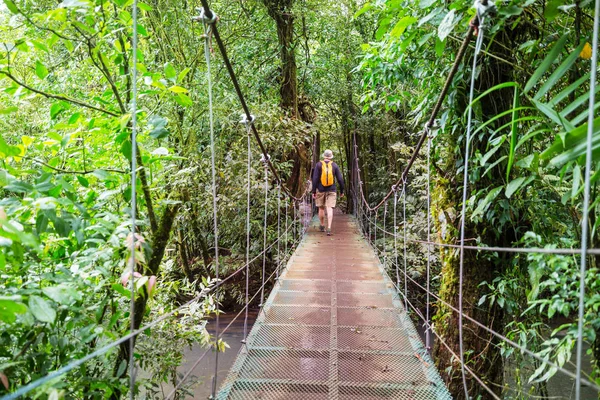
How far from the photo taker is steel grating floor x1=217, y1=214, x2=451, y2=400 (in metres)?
1.27

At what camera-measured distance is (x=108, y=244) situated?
1081mm

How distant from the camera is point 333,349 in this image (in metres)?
1.56

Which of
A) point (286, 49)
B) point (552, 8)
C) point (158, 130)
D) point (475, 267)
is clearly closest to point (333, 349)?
point (475, 267)

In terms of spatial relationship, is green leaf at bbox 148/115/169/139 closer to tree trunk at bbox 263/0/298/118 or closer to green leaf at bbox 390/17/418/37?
green leaf at bbox 390/17/418/37

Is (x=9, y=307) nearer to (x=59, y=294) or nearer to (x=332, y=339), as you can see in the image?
(x=59, y=294)

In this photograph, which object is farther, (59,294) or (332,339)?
(332,339)

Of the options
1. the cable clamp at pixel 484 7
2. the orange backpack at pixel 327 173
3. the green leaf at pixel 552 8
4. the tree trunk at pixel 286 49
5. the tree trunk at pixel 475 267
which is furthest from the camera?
the orange backpack at pixel 327 173

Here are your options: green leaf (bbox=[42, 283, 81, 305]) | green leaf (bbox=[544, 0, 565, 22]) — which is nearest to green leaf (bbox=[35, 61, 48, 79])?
green leaf (bbox=[42, 283, 81, 305])

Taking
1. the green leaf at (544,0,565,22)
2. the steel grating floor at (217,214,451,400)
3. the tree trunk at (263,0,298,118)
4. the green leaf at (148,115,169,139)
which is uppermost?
the tree trunk at (263,0,298,118)

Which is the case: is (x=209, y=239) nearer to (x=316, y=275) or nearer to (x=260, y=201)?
(x=260, y=201)

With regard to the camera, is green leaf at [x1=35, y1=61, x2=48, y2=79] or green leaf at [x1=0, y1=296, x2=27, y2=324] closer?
green leaf at [x1=0, y1=296, x2=27, y2=324]

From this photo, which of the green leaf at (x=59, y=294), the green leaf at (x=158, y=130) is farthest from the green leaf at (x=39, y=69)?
the green leaf at (x=59, y=294)

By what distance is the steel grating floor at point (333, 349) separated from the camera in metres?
1.27

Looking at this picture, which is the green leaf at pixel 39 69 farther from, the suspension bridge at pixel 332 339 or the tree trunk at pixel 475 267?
the tree trunk at pixel 475 267
